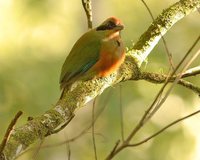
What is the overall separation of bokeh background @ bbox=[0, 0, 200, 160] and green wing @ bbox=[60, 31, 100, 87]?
2.42m

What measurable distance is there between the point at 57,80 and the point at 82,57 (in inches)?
150

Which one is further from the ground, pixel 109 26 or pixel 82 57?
pixel 109 26

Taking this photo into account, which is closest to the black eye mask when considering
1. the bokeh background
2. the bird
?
the bird

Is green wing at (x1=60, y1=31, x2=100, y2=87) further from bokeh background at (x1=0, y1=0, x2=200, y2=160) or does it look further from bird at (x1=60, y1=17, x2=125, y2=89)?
bokeh background at (x1=0, y1=0, x2=200, y2=160)

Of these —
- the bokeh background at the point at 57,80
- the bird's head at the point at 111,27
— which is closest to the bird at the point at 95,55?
the bird's head at the point at 111,27

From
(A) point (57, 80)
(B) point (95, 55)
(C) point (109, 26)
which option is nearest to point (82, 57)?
(B) point (95, 55)

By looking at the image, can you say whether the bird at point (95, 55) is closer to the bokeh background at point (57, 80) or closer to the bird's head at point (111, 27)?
the bird's head at point (111, 27)

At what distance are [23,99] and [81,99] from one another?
448 centimetres

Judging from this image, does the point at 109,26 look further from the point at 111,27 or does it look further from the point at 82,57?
the point at 82,57

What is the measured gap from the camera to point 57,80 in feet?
25.0

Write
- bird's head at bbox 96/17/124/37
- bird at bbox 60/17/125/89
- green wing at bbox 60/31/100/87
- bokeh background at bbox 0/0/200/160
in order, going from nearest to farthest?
bird at bbox 60/17/125/89
green wing at bbox 60/31/100/87
bird's head at bbox 96/17/124/37
bokeh background at bbox 0/0/200/160

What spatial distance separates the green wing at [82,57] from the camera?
3676mm

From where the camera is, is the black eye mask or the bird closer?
the bird

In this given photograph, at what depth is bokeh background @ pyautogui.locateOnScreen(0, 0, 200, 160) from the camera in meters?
7.14
